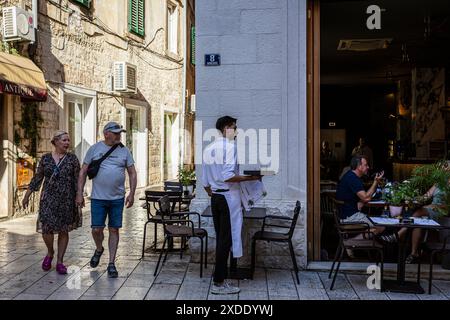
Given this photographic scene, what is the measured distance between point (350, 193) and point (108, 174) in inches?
110

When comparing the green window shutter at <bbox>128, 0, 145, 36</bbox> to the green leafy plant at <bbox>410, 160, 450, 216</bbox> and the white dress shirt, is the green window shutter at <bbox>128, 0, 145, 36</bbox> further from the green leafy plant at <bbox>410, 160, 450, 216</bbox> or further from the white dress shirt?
the green leafy plant at <bbox>410, 160, 450, 216</bbox>

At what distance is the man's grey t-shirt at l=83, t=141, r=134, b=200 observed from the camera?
5.30 meters

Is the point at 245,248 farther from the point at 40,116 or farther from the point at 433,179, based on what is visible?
the point at 40,116

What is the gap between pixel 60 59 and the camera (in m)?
10.0

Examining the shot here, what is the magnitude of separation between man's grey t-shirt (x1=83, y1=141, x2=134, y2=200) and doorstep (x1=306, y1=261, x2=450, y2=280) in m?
2.31

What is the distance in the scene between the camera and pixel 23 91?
817cm

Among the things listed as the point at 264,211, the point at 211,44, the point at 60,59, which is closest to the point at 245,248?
the point at 264,211

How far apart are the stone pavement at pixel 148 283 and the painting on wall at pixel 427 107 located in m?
8.29

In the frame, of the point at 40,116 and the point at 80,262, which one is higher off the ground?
the point at 40,116

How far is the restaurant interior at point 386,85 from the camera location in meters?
8.27

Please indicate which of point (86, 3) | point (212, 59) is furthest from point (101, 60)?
point (212, 59)
